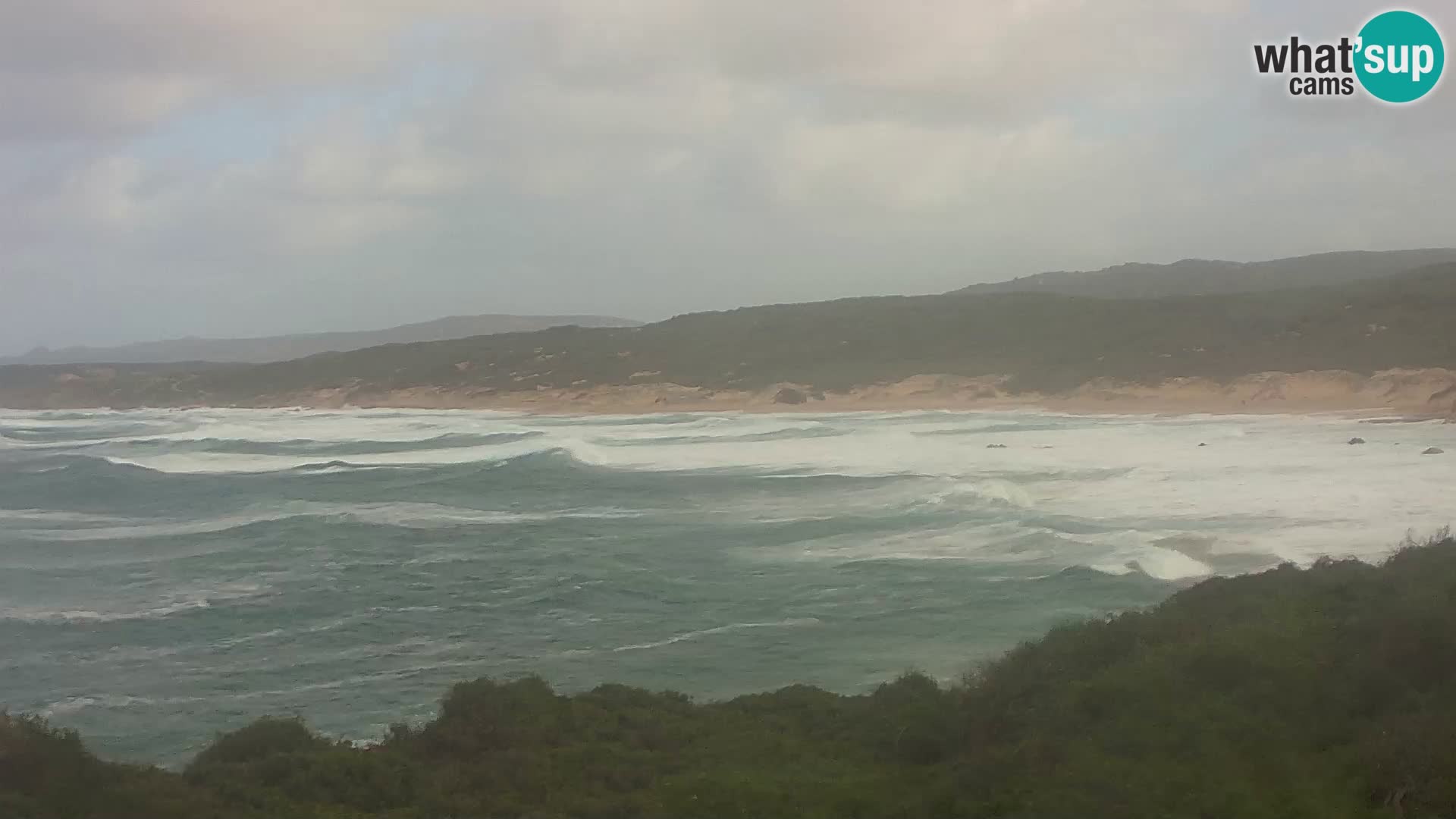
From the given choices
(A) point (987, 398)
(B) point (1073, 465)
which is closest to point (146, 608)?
(B) point (1073, 465)

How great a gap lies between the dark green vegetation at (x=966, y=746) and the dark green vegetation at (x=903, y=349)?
36197 millimetres

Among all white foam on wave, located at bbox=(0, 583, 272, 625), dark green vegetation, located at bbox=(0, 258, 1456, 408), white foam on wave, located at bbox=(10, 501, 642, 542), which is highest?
dark green vegetation, located at bbox=(0, 258, 1456, 408)

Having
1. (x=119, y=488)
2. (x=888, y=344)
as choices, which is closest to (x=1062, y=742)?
(x=119, y=488)

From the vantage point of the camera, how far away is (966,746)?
8086 mm

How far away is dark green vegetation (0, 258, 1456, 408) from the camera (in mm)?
45750

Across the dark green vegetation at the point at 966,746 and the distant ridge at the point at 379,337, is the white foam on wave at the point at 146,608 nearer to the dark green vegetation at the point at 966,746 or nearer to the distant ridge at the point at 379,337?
the dark green vegetation at the point at 966,746

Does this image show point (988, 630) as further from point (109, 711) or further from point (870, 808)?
point (109, 711)

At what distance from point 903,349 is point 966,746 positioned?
55544 millimetres

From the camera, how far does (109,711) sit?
1191cm

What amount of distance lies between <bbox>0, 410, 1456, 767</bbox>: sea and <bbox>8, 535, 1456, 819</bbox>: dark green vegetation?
235cm

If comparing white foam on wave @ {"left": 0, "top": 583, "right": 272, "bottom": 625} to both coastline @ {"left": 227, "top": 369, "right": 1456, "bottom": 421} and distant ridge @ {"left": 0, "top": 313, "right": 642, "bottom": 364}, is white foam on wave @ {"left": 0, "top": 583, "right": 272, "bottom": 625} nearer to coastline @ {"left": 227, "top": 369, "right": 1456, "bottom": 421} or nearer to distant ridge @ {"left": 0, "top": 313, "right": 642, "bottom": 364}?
coastline @ {"left": 227, "top": 369, "right": 1456, "bottom": 421}

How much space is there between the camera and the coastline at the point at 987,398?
36781mm

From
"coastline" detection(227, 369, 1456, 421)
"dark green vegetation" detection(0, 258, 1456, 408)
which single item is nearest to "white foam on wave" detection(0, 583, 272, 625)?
"coastline" detection(227, 369, 1456, 421)

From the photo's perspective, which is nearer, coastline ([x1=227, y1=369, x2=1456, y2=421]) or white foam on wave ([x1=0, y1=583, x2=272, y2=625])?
white foam on wave ([x1=0, y1=583, x2=272, y2=625])
